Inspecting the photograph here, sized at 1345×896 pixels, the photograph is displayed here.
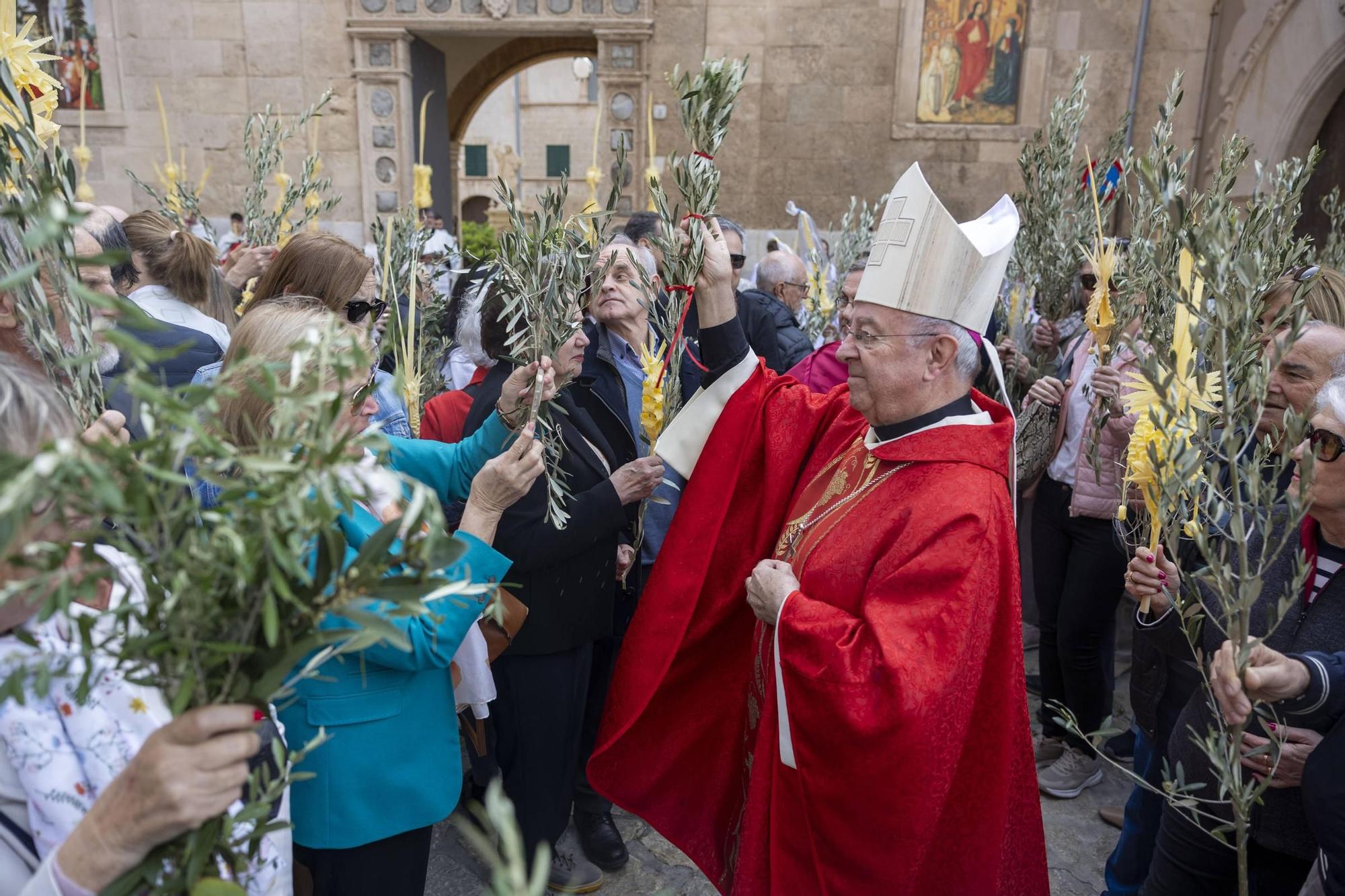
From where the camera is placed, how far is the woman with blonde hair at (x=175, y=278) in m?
3.24

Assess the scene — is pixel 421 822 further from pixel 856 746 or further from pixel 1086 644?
pixel 1086 644

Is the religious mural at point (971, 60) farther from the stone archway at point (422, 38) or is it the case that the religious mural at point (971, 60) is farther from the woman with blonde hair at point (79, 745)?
the woman with blonde hair at point (79, 745)

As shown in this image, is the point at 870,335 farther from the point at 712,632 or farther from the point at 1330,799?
the point at 1330,799

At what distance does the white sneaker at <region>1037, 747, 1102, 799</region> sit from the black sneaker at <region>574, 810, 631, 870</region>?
1.71 m

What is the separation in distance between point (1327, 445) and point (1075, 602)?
1.90 m

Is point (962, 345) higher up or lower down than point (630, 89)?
lower down

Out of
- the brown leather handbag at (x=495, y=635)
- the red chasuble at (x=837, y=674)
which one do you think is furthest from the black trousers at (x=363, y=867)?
the red chasuble at (x=837, y=674)

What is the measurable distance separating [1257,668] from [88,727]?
6.09ft

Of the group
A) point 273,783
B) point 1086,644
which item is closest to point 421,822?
point 273,783

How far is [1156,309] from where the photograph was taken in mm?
2734

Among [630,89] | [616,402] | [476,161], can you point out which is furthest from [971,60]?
Answer: [476,161]

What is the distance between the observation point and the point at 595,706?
3275 mm

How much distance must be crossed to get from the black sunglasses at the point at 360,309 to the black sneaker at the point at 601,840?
1.87m

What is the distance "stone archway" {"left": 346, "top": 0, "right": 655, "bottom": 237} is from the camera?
450 inches
